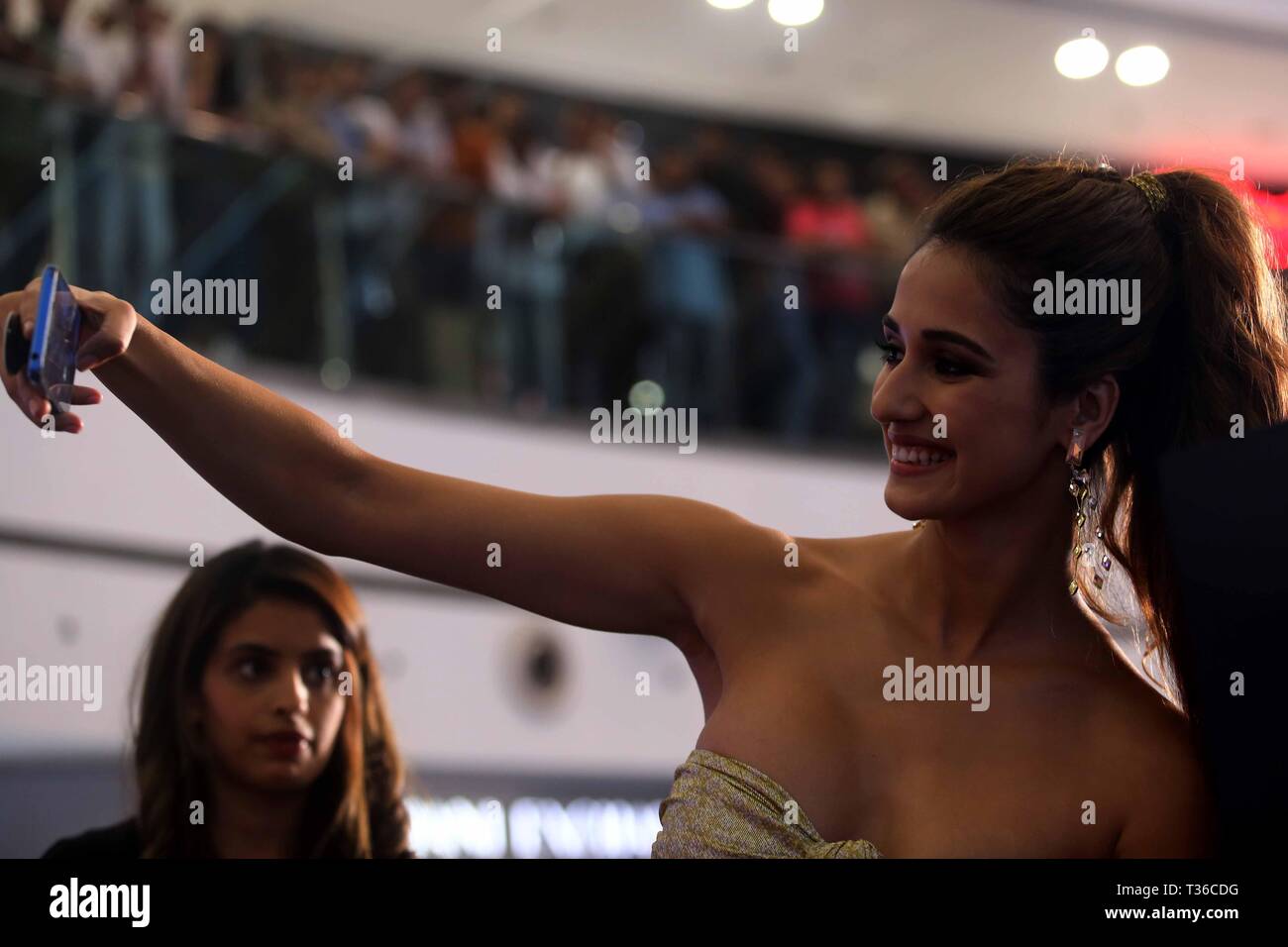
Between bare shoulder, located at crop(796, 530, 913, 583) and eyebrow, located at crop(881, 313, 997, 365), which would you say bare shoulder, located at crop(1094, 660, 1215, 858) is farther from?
eyebrow, located at crop(881, 313, 997, 365)

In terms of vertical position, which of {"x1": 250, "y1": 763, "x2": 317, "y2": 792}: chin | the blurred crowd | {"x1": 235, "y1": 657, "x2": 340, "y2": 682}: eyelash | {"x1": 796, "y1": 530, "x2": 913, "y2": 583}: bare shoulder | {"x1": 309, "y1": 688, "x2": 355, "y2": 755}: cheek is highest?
the blurred crowd

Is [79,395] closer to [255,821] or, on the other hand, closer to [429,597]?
[255,821]

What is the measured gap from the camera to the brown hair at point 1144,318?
139 cm

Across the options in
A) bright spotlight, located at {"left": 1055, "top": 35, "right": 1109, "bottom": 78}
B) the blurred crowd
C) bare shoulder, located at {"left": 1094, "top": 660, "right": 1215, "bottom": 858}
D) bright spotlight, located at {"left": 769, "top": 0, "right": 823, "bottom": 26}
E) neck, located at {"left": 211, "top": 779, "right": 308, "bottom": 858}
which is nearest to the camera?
bare shoulder, located at {"left": 1094, "top": 660, "right": 1215, "bottom": 858}

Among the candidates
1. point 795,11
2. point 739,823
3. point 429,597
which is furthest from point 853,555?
point 795,11

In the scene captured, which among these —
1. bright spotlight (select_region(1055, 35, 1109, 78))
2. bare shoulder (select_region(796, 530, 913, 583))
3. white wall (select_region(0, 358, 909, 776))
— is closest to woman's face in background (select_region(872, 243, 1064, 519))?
bare shoulder (select_region(796, 530, 913, 583))

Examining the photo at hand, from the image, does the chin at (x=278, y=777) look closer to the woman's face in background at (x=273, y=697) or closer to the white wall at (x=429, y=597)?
the woman's face in background at (x=273, y=697)

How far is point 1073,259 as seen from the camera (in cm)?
139

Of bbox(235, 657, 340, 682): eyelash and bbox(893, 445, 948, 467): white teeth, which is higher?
bbox(893, 445, 948, 467): white teeth

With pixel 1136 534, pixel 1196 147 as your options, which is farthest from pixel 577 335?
pixel 1196 147

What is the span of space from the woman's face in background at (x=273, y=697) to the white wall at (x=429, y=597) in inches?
69.6

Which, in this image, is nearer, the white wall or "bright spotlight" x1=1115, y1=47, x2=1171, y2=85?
the white wall

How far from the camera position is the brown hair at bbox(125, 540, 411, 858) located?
1.76 m
